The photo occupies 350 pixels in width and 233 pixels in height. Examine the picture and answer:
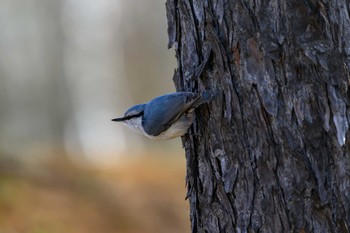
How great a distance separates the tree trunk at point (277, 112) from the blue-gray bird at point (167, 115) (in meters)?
0.10

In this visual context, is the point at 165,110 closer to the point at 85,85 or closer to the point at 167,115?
the point at 167,115

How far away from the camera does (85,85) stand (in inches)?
646

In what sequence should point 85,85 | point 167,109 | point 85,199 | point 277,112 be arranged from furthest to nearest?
point 85,85, point 85,199, point 167,109, point 277,112

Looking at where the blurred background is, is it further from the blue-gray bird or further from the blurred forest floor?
the blue-gray bird

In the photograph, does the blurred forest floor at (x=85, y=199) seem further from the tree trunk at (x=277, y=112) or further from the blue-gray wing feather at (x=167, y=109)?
the tree trunk at (x=277, y=112)

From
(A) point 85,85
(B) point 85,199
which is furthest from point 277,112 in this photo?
(A) point 85,85

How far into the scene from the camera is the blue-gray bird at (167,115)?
8.85 ft

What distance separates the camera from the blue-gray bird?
270 cm

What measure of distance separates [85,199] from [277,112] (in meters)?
6.00

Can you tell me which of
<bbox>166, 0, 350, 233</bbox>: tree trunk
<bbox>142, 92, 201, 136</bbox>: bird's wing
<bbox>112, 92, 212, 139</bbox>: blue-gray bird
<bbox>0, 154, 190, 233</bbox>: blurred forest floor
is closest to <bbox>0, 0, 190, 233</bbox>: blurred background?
<bbox>0, 154, 190, 233</bbox>: blurred forest floor

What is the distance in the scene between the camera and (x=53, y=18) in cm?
1584

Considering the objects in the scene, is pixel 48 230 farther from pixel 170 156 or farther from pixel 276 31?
pixel 276 31

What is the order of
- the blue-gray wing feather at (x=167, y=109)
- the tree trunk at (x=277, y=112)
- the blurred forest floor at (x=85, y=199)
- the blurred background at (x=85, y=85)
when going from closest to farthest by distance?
the tree trunk at (x=277, y=112) < the blue-gray wing feather at (x=167, y=109) < the blurred forest floor at (x=85, y=199) < the blurred background at (x=85, y=85)

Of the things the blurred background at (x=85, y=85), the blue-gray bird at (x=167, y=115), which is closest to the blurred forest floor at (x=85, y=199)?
the blurred background at (x=85, y=85)
